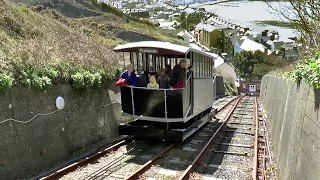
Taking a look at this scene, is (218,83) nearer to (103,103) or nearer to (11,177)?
(103,103)

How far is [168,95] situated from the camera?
12328 mm

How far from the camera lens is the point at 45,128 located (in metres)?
9.88

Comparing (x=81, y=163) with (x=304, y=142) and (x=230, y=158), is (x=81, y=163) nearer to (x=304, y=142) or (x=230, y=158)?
(x=230, y=158)

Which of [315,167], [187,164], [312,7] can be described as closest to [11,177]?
[187,164]

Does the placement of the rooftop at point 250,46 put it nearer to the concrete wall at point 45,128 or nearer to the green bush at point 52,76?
the green bush at point 52,76

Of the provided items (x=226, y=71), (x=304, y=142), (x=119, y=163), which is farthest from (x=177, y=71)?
(x=226, y=71)

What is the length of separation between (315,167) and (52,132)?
679cm

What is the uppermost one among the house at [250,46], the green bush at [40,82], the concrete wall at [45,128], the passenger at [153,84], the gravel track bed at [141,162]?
the house at [250,46]

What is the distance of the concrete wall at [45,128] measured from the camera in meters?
8.61

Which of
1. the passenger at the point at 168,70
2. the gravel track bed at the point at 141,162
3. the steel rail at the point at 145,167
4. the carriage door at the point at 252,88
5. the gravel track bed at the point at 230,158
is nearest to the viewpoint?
the steel rail at the point at 145,167

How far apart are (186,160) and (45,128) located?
4.16 meters

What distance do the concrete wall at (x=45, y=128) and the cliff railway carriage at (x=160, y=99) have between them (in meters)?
1.10

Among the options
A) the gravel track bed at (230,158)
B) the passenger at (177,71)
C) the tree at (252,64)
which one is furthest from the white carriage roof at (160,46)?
the tree at (252,64)

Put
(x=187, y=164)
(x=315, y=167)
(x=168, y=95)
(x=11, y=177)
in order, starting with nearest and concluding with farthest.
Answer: (x=315, y=167), (x=11, y=177), (x=187, y=164), (x=168, y=95)
